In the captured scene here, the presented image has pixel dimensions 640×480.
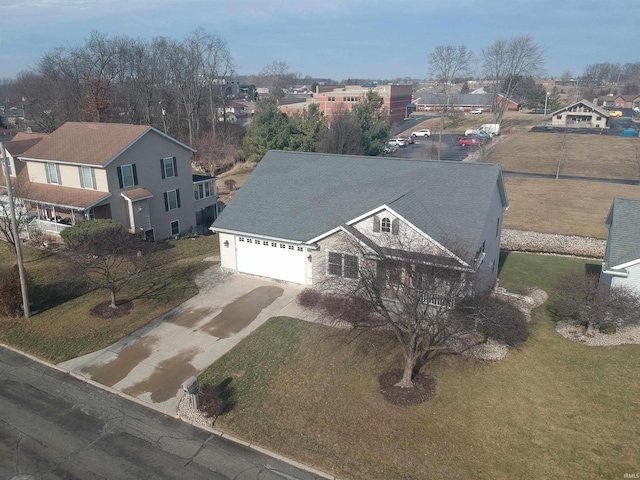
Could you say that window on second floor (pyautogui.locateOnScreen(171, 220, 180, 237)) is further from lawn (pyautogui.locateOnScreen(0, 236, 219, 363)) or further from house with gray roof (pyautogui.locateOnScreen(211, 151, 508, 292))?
house with gray roof (pyautogui.locateOnScreen(211, 151, 508, 292))

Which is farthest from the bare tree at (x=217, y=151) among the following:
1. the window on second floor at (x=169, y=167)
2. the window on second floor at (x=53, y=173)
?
the window on second floor at (x=53, y=173)

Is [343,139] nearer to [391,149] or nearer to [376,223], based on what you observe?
[391,149]

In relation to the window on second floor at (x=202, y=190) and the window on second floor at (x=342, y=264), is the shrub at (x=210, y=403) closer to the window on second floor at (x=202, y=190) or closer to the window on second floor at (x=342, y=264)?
the window on second floor at (x=342, y=264)

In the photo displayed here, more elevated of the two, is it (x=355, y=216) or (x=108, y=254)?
(x=355, y=216)

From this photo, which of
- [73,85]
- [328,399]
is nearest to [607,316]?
[328,399]

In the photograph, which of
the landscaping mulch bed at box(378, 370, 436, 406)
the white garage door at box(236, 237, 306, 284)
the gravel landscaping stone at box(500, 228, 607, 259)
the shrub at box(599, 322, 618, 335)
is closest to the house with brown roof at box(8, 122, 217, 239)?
the white garage door at box(236, 237, 306, 284)

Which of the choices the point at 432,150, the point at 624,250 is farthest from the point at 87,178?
the point at 432,150
